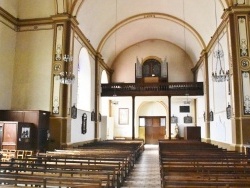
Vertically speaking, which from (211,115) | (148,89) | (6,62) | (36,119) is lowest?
(36,119)

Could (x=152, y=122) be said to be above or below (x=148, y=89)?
below

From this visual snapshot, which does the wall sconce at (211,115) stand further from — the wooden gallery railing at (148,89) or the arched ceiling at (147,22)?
the arched ceiling at (147,22)

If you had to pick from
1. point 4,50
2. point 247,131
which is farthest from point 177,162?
point 4,50

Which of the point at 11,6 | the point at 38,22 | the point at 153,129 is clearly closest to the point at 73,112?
the point at 38,22

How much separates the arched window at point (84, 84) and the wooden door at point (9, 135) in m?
5.90

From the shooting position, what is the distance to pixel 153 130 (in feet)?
78.1

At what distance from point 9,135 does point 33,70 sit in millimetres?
3688

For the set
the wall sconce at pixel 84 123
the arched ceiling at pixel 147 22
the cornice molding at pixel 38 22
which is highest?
the arched ceiling at pixel 147 22

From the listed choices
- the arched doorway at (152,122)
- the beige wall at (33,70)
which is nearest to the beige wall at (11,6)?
the beige wall at (33,70)

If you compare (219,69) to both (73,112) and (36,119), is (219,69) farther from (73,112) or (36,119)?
(36,119)

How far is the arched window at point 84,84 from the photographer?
15363 mm

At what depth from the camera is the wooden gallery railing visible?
18672mm

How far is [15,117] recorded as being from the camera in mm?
10742

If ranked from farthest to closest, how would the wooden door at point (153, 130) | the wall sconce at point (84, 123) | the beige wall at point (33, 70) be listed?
the wooden door at point (153, 130), the wall sconce at point (84, 123), the beige wall at point (33, 70)
